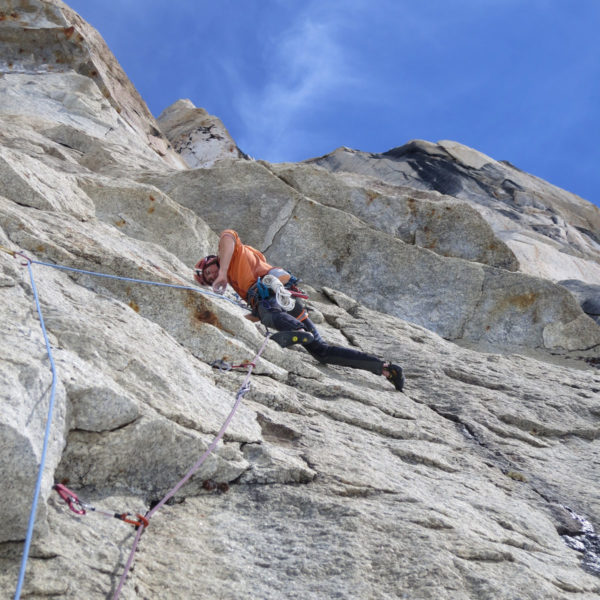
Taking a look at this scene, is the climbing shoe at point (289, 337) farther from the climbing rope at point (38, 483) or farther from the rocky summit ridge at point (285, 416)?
the climbing rope at point (38, 483)

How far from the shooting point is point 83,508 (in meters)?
3.26

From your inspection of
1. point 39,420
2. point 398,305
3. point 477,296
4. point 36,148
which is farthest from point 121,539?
point 36,148

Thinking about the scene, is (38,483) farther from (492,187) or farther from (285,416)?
(492,187)

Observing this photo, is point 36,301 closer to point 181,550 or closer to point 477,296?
point 181,550

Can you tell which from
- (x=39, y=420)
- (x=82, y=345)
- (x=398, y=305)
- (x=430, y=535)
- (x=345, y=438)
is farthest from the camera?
(x=398, y=305)

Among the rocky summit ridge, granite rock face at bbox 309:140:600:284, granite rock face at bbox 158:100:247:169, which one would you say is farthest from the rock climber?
granite rock face at bbox 158:100:247:169

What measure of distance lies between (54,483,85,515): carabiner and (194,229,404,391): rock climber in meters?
3.93

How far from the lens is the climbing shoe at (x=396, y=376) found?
24.3 ft

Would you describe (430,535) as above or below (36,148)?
below

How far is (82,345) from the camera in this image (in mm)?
4273

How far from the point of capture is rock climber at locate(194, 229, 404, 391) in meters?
7.31

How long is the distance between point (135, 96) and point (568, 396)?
25215 millimetres

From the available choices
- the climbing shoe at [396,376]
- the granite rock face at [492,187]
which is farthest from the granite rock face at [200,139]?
the climbing shoe at [396,376]

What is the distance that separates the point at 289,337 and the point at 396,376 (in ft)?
5.08
